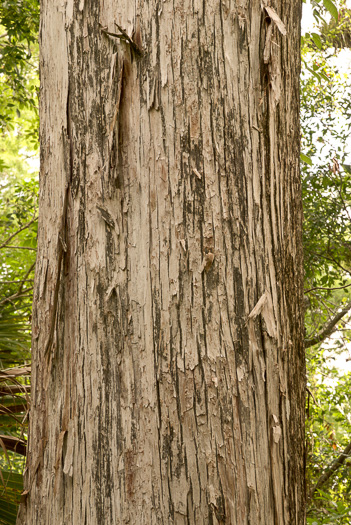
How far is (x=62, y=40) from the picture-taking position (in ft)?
3.13

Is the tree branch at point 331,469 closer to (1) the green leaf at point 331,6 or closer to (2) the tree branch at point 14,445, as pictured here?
(2) the tree branch at point 14,445

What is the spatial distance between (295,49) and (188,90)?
1.06 feet

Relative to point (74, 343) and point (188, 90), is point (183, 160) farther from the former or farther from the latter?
point (74, 343)

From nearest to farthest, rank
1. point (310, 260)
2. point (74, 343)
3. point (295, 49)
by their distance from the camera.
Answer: point (74, 343), point (295, 49), point (310, 260)

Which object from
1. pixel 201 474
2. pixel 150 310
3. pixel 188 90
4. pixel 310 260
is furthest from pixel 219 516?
pixel 310 260

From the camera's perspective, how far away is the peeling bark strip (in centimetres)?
78

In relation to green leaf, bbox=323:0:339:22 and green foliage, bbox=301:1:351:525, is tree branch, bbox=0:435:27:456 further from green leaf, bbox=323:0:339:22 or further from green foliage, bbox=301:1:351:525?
green foliage, bbox=301:1:351:525

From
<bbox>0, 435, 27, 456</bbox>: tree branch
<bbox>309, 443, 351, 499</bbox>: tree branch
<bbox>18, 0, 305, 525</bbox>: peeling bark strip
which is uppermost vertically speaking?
<bbox>18, 0, 305, 525</bbox>: peeling bark strip

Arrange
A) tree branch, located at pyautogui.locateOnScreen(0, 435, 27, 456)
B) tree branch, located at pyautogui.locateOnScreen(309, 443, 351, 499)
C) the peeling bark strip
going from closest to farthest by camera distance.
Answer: the peeling bark strip < tree branch, located at pyautogui.locateOnScreen(0, 435, 27, 456) < tree branch, located at pyautogui.locateOnScreen(309, 443, 351, 499)

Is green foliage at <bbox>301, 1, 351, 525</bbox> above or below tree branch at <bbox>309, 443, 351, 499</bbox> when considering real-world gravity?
above

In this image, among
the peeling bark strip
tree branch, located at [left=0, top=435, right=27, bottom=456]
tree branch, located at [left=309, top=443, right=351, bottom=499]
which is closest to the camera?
the peeling bark strip

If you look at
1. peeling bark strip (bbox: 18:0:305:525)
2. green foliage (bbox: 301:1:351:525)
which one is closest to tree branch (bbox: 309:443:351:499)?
green foliage (bbox: 301:1:351:525)

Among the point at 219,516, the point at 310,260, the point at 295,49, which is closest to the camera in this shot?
the point at 219,516

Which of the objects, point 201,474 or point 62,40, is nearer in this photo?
point 201,474
